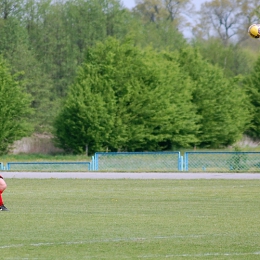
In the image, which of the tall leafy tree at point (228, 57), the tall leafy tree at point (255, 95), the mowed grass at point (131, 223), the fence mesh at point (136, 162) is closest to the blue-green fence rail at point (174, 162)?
the fence mesh at point (136, 162)

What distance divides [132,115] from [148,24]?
3829 centimetres

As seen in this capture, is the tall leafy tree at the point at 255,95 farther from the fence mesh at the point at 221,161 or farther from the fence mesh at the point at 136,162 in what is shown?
the fence mesh at the point at 221,161

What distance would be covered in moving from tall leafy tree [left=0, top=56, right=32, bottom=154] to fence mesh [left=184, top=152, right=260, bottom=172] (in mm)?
20668

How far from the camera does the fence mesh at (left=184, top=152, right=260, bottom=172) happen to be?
35750mm

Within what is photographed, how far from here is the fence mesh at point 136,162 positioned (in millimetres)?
37562

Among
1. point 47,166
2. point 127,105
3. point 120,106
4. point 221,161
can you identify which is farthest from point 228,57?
point 221,161

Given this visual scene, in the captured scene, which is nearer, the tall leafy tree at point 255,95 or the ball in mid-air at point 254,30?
the ball in mid-air at point 254,30

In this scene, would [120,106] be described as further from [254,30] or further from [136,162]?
[254,30]

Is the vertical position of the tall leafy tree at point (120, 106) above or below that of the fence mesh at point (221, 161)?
above

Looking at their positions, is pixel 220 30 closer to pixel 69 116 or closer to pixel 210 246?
pixel 69 116

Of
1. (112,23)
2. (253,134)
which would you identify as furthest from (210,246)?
(112,23)

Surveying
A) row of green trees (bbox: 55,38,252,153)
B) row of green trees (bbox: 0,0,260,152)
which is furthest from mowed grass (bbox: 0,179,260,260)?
row of green trees (bbox: 0,0,260,152)

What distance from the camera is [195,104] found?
64500 mm

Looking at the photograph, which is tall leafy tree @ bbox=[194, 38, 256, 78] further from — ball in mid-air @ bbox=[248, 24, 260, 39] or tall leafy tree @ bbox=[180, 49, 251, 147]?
ball in mid-air @ bbox=[248, 24, 260, 39]
